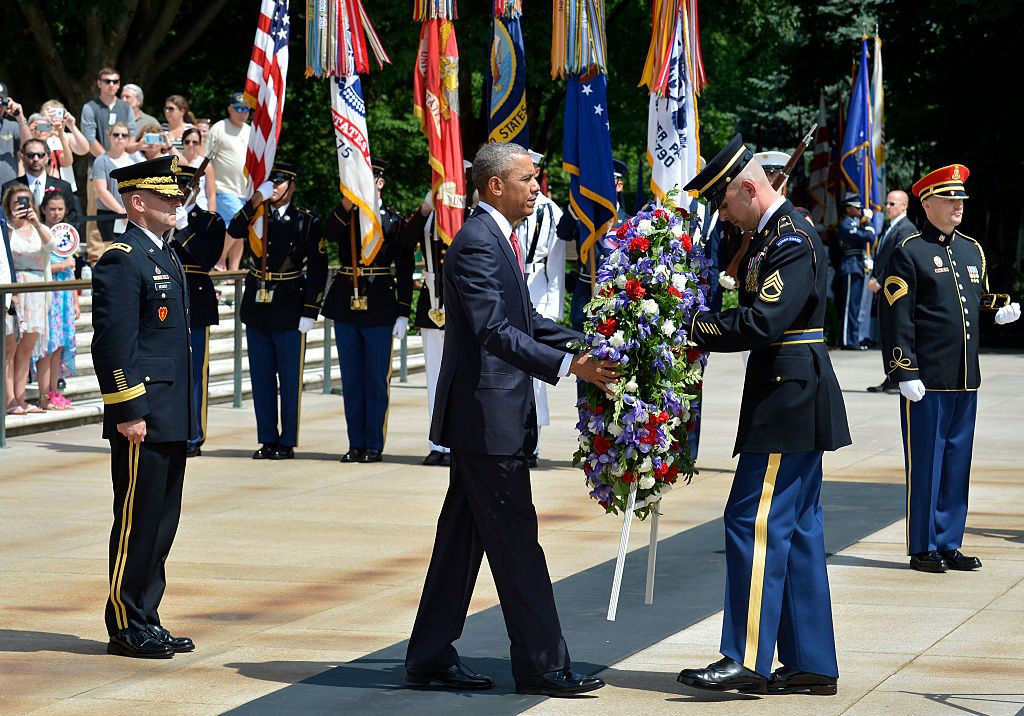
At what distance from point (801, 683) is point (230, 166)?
1417 cm

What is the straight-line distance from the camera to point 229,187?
19.7m

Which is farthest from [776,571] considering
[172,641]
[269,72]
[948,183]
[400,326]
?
[269,72]

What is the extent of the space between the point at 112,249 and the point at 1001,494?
22.3 ft

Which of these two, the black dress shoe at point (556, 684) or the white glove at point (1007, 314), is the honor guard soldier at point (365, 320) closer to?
the white glove at point (1007, 314)

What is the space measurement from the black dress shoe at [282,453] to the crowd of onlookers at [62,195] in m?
2.31

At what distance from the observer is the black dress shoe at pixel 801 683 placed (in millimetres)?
6363

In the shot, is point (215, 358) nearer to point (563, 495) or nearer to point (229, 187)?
point (229, 187)

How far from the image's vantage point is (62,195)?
15.8 meters

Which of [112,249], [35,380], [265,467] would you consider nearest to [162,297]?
[112,249]

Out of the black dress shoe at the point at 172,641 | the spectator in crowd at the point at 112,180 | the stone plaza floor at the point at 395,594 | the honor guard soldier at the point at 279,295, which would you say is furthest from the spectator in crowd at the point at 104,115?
the black dress shoe at the point at 172,641

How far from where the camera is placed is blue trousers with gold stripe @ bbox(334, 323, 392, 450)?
13164 millimetres

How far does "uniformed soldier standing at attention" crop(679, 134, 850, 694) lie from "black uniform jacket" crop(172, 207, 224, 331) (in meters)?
7.24

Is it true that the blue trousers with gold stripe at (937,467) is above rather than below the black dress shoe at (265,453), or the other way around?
above

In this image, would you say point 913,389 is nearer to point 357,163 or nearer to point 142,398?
point 142,398
